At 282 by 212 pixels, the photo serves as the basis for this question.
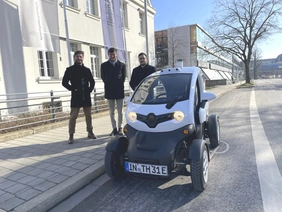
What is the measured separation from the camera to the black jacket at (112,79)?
A: 5555mm

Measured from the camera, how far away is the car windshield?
A: 3.54 m

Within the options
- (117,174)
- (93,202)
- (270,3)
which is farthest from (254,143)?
(270,3)

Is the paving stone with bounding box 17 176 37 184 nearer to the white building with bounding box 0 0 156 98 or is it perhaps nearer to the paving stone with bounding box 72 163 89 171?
the paving stone with bounding box 72 163 89 171

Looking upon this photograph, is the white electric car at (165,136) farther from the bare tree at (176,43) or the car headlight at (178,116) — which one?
the bare tree at (176,43)

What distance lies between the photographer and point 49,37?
8.62 meters

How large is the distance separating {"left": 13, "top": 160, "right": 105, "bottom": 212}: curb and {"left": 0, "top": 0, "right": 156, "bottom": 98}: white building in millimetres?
5869

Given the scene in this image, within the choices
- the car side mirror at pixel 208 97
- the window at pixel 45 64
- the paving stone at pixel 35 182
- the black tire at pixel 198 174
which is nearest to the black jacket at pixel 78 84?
the paving stone at pixel 35 182

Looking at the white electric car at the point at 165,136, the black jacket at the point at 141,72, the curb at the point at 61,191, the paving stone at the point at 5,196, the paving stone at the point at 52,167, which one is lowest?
the curb at the point at 61,191

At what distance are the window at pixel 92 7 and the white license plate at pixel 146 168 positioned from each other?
1362 centimetres

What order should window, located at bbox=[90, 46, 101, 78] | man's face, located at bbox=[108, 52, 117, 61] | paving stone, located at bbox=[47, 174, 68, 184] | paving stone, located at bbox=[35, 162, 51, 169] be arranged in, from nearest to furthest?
paving stone, located at bbox=[47, 174, 68, 184], paving stone, located at bbox=[35, 162, 51, 169], man's face, located at bbox=[108, 52, 117, 61], window, located at bbox=[90, 46, 101, 78]

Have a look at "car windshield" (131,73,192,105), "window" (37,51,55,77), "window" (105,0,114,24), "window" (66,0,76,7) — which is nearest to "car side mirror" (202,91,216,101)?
"car windshield" (131,73,192,105)

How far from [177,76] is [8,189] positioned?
10.6 ft

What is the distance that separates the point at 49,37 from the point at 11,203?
24.0 feet

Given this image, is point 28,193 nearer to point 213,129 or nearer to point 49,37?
point 213,129
